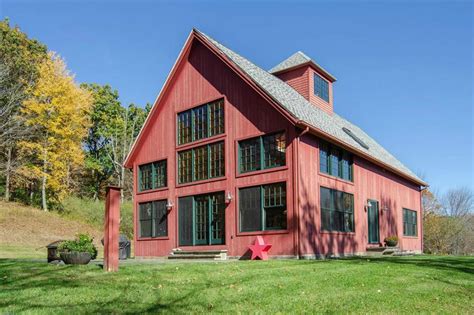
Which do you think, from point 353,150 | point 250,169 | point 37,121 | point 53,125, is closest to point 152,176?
point 250,169

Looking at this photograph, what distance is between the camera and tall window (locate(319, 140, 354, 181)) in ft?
62.2

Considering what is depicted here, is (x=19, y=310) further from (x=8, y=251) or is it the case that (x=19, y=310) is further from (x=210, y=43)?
(x=8, y=251)

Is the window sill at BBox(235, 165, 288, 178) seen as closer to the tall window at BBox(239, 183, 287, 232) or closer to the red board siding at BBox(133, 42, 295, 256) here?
the red board siding at BBox(133, 42, 295, 256)

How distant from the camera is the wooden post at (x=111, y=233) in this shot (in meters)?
11.1

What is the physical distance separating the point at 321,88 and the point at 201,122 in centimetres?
717

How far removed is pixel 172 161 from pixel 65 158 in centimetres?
1686

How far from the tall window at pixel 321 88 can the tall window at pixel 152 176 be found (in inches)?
324

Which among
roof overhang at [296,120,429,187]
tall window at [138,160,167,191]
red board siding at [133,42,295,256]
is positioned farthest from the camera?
tall window at [138,160,167,191]

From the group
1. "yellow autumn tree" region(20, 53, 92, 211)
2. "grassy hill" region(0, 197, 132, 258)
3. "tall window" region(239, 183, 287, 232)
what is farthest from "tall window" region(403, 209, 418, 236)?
"yellow autumn tree" region(20, 53, 92, 211)

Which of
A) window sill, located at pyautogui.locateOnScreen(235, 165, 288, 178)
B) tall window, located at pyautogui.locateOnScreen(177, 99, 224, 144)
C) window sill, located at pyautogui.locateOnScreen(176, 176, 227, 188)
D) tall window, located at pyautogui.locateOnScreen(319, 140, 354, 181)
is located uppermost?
tall window, located at pyautogui.locateOnScreen(177, 99, 224, 144)

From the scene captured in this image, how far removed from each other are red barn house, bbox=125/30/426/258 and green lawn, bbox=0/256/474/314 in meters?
6.10

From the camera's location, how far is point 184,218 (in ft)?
68.4

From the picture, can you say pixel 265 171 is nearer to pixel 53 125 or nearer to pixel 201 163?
pixel 201 163

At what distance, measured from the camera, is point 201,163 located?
20609 millimetres
